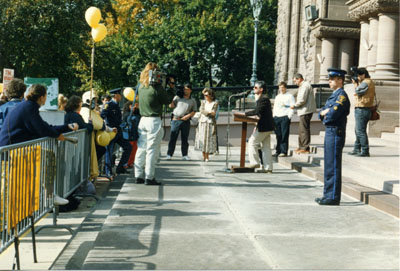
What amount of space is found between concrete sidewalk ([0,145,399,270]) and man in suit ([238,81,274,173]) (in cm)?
206

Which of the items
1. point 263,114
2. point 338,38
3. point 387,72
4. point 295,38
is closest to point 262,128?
point 263,114

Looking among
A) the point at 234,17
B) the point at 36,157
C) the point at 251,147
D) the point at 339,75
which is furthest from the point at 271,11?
the point at 36,157

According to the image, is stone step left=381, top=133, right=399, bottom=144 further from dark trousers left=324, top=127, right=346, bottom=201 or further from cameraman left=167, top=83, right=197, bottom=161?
dark trousers left=324, top=127, right=346, bottom=201

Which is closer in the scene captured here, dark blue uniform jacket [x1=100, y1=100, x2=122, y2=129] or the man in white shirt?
dark blue uniform jacket [x1=100, y1=100, x2=122, y2=129]

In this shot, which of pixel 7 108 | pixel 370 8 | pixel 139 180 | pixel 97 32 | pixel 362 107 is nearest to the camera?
pixel 7 108

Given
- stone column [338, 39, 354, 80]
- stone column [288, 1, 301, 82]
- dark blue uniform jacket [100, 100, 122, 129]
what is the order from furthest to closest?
stone column [288, 1, 301, 82], stone column [338, 39, 354, 80], dark blue uniform jacket [100, 100, 122, 129]

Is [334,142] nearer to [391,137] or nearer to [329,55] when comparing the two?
[391,137]

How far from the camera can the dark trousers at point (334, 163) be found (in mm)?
7715

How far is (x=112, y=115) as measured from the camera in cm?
1120

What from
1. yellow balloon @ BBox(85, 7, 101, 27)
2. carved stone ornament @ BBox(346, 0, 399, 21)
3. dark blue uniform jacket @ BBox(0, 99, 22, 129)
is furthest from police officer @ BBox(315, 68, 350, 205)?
carved stone ornament @ BBox(346, 0, 399, 21)

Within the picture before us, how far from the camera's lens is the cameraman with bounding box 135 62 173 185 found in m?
9.27

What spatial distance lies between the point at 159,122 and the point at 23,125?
3.47 meters

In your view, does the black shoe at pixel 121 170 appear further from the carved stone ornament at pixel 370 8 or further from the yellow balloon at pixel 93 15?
the carved stone ornament at pixel 370 8

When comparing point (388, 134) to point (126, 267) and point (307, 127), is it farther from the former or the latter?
point (126, 267)
